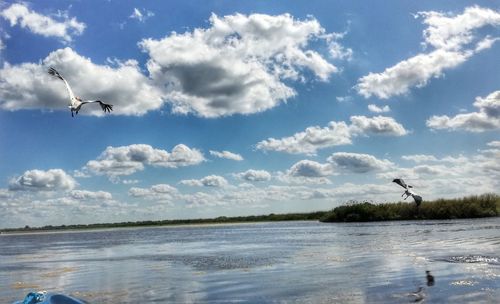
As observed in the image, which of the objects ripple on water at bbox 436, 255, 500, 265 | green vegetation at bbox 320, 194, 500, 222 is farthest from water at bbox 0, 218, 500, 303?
green vegetation at bbox 320, 194, 500, 222

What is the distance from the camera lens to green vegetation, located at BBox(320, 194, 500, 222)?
8944cm

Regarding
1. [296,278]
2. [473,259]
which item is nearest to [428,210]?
[473,259]

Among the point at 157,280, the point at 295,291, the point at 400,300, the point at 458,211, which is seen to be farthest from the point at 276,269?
the point at 458,211

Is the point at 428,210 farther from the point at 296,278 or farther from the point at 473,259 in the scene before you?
the point at 296,278

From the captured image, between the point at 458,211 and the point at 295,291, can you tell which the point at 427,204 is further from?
the point at 295,291

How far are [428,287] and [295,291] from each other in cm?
422

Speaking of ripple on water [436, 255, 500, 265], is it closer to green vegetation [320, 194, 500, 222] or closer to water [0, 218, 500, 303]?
water [0, 218, 500, 303]

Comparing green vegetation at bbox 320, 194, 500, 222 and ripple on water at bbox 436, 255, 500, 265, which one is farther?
green vegetation at bbox 320, 194, 500, 222

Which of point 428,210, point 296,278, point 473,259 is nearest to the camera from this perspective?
point 296,278

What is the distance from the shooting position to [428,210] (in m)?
90.9

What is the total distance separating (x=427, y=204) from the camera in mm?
92500

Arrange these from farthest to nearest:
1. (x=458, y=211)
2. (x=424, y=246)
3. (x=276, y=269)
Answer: (x=458, y=211) < (x=424, y=246) < (x=276, y=269)

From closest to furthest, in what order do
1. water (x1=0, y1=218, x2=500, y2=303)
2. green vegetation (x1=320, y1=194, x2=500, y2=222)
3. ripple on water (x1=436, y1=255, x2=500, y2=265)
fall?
water (x1=0, y1=218, x2=500, y2=303) → ripple on water (x1=436, y1=255, x2=500, y2=265) → green vegetation (x1=320, y1=194, x2=500, y2=222)

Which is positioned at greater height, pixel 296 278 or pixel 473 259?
pixel 473 259
